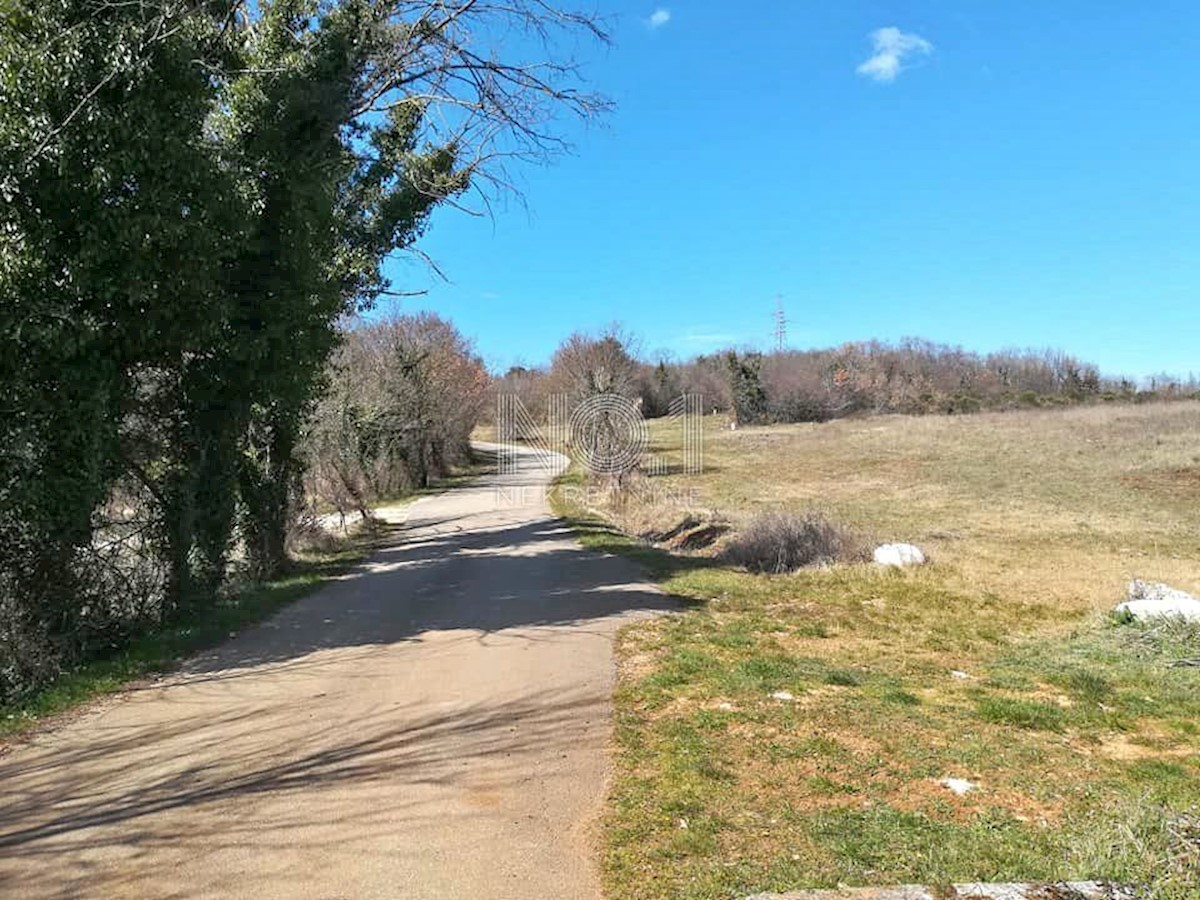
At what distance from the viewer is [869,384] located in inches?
3105

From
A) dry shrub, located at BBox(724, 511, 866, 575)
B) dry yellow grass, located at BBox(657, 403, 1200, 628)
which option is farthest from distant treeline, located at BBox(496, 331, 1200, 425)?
dry shrub, located at BBox(724, 511, 866, 575)

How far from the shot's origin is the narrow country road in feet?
11.6

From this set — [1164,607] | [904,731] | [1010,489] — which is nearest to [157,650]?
[904,731]

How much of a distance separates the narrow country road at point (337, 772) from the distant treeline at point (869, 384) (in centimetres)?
5219

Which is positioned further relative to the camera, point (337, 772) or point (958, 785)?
point (337, 772)

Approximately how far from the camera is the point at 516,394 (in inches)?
2285

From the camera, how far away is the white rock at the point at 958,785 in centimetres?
433

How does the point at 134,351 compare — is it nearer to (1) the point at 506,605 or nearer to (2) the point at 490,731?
(1) the point at 506,605

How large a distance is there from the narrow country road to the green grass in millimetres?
295

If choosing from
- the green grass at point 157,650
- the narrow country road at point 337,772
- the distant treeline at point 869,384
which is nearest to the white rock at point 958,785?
the narrow country road at point 337,772

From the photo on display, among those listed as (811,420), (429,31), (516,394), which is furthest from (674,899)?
(811,420)

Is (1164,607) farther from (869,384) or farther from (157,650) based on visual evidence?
(869,384)

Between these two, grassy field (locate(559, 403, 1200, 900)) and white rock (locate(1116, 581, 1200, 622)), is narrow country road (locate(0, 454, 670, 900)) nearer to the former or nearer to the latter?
grassy field (locate(559, 403, 1200, 900))

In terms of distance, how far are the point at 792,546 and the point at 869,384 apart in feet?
231
